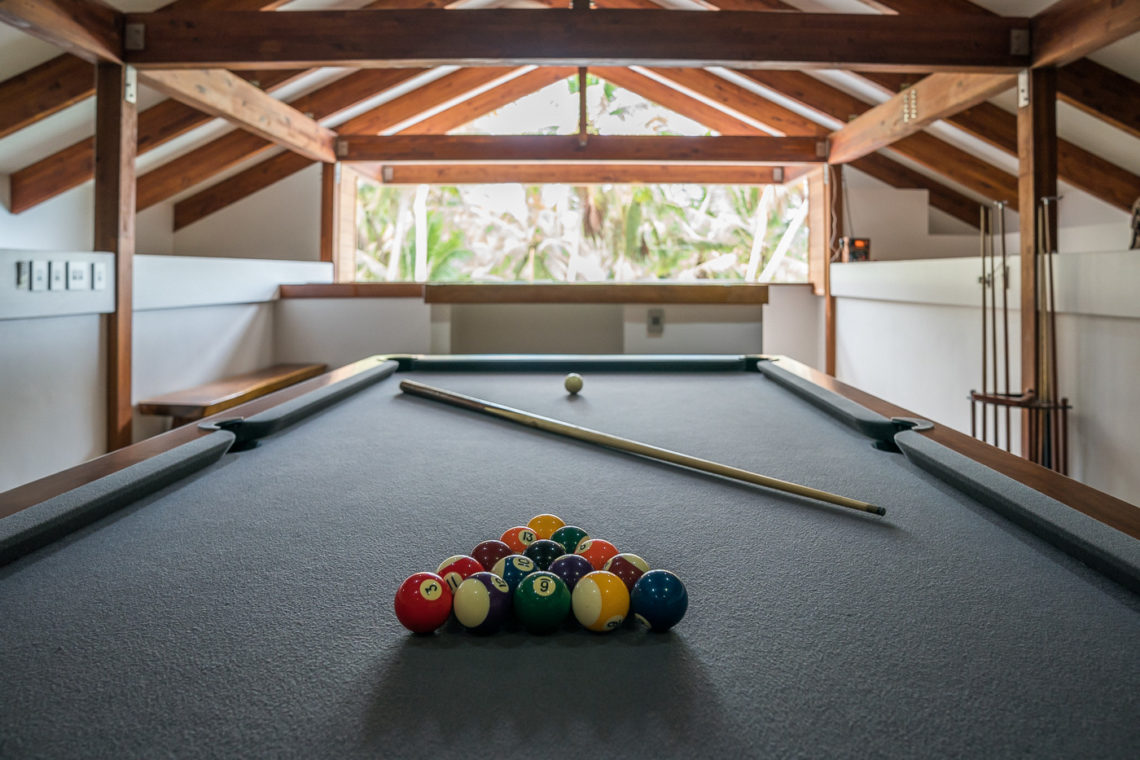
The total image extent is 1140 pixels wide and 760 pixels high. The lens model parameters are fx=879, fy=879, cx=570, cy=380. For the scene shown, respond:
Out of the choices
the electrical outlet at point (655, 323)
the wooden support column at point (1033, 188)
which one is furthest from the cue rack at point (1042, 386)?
the electrical outlet at point (655, 323)

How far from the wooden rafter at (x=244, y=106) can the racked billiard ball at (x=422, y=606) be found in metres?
4.05

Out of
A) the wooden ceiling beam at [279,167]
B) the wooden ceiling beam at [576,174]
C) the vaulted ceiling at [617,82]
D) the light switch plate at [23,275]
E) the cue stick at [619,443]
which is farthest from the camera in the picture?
the wooden ceiling beam at [576,174]

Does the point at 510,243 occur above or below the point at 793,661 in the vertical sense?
above

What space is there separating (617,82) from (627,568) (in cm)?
650

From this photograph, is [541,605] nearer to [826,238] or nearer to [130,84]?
[130,84]

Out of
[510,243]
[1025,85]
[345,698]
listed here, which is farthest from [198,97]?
[510,243]

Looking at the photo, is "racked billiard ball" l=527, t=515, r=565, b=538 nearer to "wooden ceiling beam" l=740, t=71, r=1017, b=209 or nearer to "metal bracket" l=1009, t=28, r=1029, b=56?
"metal bracket" l=1009, t=28, r=1029, b=56

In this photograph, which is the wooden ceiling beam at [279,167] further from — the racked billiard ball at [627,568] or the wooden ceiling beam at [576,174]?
the racked billiard ball at [627,568]

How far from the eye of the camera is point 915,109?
498cm

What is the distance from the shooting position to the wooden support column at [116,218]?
3.75 meters

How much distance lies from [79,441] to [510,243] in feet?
28.9

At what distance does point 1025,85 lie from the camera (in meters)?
3.94

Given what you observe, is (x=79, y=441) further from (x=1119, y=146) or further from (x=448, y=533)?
(x=1119, y=146)

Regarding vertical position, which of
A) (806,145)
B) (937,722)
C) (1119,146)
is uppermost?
(806,145)
